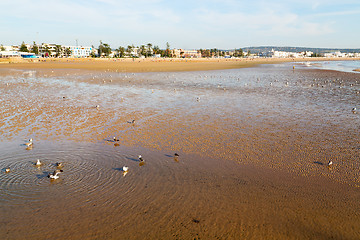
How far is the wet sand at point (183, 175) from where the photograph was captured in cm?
718

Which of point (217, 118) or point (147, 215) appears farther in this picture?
point (217, 118)

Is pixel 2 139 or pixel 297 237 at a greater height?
pixel 2 139

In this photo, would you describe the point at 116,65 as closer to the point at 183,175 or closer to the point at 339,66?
the point at 183,175

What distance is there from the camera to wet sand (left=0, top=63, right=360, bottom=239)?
23.5 feet

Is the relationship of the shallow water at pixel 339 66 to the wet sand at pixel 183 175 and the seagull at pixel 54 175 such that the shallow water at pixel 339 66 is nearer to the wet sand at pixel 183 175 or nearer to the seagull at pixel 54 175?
the wet sand at pixel 183 175

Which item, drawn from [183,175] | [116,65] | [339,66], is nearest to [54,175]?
[183,175]

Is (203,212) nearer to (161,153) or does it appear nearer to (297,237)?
(297,237)

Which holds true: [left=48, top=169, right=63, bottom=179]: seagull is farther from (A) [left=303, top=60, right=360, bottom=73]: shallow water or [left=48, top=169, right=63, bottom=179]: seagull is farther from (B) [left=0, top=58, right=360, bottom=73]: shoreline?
(A) [left=303, top=60, right=360, bottom=73]: shallow water

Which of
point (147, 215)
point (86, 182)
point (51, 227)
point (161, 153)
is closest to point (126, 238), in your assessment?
point (147, 215)

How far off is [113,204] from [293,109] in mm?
17845

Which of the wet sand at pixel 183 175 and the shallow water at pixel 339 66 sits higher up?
the shallow water at pixel 339 66

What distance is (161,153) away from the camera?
1202cm

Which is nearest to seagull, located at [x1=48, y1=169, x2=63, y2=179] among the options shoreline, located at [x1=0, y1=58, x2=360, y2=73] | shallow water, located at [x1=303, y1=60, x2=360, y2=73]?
shoreline, located at [x1=0, y1=58, x2=360, y2=73]

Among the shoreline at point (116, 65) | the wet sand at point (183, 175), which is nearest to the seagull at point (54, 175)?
the wet sand at point (183, 175)
